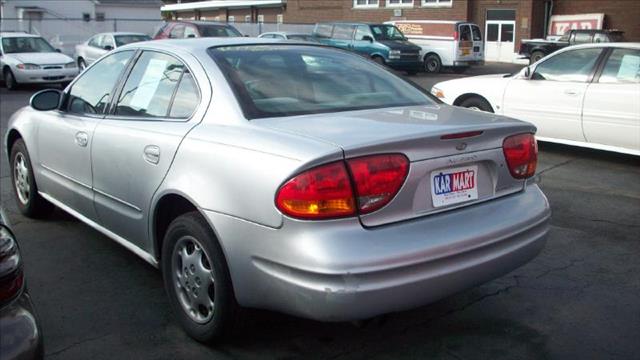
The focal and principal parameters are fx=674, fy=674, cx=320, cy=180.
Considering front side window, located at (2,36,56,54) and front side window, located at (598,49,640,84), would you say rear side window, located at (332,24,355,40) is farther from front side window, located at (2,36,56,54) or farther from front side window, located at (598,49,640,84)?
front side window, located at (598,49,640,84)

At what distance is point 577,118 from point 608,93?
0.47m

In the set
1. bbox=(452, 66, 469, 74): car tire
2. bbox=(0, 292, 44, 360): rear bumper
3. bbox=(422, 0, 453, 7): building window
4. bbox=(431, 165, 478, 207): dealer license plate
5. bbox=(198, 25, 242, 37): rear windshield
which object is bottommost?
bbox=(0, 292, 44, 360): rear bumper

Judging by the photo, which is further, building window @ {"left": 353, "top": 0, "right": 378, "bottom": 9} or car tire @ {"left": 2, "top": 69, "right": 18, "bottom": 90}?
building window @ {"left": 353, "top": 0, "right": 378, "bottom": 9}

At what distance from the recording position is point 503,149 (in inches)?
137

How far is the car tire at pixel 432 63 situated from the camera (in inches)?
1067

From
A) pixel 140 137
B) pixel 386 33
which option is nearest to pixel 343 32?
pixel 386 33

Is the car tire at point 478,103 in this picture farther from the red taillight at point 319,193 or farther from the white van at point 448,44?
the white van at point 448,44

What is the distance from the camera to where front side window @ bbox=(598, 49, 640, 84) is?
25.7 ft

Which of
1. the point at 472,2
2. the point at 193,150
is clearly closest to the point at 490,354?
the point at 193,150

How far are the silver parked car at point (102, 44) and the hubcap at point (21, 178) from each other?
50.9 feet

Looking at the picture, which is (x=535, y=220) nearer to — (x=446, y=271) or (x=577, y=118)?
(x=446, y=271)

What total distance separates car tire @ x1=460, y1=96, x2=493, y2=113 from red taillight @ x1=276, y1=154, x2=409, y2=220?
22.2 ft

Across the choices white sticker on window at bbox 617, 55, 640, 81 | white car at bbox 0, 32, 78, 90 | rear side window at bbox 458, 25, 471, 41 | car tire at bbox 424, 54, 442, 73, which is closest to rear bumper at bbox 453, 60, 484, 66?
car tire at bbox 424, 54, 442, 73

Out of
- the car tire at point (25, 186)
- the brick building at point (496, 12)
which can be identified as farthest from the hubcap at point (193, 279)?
the brick building at point (496, 12)
